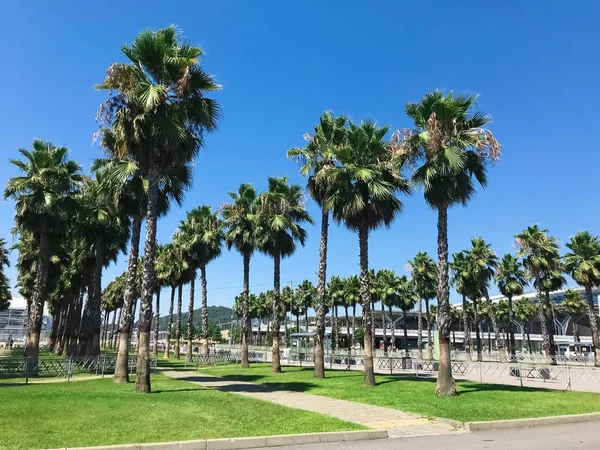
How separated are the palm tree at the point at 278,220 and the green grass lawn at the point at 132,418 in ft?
52.1

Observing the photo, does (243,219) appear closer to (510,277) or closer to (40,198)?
(40,198)

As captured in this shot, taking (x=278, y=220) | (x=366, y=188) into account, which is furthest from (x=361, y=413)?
(x=278, y=220)

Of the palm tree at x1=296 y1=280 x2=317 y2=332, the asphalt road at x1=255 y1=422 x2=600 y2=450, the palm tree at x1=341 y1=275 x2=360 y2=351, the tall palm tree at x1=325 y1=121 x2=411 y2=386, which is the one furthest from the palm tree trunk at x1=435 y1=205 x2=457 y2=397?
the palm tree at x1=296 y1=280 x2=317 y2=332

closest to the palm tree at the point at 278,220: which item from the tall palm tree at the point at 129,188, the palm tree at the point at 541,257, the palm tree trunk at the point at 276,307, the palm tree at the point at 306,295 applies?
the palm tree trunk at the point at 276,307

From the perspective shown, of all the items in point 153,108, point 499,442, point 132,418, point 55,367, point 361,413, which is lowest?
point 361,413

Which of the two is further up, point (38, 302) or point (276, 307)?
point (38, 302)

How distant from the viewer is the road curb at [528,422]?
11703mm

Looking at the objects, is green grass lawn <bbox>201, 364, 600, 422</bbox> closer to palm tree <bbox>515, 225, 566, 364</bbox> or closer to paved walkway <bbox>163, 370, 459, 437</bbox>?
paved walkway <bbox>163, 370, 459, 437</bbox>

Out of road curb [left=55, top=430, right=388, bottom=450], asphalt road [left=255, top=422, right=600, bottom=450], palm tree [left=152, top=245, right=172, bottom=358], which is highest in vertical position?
palm tree [left=152, top=245, right=172, bottom=358]

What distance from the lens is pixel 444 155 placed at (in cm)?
1900

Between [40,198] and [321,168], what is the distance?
1655cm

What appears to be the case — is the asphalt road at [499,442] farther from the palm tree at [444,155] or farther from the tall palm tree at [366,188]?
the tall palm tree at [366,188]

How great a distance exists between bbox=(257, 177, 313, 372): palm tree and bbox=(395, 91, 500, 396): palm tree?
43.3 feet

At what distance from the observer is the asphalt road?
956cm
